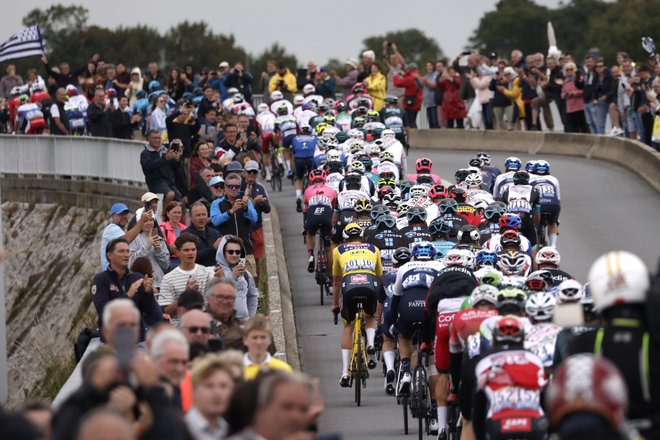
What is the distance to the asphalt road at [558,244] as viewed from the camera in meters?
20.2

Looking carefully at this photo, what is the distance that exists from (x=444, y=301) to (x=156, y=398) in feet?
25.5

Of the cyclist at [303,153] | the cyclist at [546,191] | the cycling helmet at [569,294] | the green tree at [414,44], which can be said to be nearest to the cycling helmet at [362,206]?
the cyclist at [546,191]

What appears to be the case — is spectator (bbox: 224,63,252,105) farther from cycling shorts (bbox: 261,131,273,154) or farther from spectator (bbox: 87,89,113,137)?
cycling shorts (bbox: 261,131,273,154)

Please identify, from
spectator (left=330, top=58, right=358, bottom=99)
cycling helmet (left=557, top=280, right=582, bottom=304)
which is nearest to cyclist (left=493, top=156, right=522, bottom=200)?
cycling helmet (left=557, top=280, right=582, bottom=304)

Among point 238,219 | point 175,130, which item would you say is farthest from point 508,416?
point 175,130

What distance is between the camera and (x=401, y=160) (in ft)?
106

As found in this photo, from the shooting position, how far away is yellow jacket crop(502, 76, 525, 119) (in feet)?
139

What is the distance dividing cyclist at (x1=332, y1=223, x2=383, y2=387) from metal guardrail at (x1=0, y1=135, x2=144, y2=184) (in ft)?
53.8

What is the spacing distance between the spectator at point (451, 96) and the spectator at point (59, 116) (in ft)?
31.3

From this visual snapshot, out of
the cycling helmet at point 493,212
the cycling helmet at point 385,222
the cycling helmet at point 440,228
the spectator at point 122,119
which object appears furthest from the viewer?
the spectator at point 122,119

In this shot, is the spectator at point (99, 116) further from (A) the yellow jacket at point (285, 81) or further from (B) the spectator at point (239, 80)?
(A) the yellow jacket at point (285, 81)

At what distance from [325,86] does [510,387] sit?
106ft

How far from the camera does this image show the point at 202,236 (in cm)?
2080

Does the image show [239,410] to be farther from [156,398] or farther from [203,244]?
[203,244]
